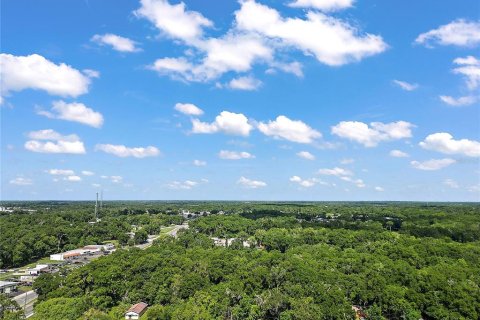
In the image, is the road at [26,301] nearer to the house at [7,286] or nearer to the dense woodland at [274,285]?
the house at [7,286]

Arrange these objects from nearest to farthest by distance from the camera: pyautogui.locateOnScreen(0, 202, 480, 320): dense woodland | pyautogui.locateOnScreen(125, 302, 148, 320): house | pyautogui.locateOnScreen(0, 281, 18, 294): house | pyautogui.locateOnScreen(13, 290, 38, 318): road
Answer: pyautogui.locateOnScreen(0, 202, 480, 320): dense woodland → pyautogui.locateOnScreen(125, 302, 148, 320): house → pyautogui.locateOnScreen(13, 290, 38, 318): road → pyautogui.locateOnScreen(0, 281, 18, 294): house

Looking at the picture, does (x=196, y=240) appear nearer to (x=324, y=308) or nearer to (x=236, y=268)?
(x=236, y=268)

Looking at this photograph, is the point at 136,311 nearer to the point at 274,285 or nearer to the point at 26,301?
the point at 274,285

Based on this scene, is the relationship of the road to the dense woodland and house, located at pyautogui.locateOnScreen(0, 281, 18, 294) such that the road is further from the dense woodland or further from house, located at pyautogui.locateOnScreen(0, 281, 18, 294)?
the dense woodland

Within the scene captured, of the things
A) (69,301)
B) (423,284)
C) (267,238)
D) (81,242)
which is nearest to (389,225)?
(267,238)

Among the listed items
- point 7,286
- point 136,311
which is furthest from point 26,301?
point 136,311

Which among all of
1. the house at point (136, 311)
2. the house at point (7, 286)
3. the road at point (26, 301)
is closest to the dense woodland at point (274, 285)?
the house at point (136, 311)

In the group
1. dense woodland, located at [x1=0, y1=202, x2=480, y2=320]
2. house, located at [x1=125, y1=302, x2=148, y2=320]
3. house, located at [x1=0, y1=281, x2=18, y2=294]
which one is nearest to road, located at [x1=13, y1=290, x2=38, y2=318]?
house, located at [x1=0, y1=281, x2=18, y2=294]
